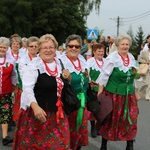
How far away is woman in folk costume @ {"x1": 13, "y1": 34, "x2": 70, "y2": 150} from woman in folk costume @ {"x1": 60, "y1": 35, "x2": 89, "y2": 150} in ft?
1.93

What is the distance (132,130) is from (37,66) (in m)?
1.96

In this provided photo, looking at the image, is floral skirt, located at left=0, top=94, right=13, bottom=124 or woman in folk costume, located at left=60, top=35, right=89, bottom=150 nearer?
woman in folk costume, located at left=60, top=35, right=89, bottom=150

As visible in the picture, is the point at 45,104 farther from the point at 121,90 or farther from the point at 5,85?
the point at 5,85

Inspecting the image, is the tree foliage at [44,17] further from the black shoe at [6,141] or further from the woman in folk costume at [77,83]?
the woman in folk costume at [77,83]

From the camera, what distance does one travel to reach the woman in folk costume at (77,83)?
15.9 feet

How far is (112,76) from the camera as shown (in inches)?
211

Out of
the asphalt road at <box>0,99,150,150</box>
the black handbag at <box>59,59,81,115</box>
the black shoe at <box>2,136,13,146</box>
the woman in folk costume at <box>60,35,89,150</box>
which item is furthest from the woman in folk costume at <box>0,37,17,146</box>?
the black handbag at <box>59,59,81,115</box>

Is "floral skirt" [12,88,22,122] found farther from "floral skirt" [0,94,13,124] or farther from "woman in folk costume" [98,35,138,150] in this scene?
"woman in folk costume" [98,35,138,150]

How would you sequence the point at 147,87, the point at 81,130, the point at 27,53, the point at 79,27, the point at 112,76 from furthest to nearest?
the point at 79,27 < the point at 147,87 < the point at 27,53 < the point at 112,76 < the point at 81,130

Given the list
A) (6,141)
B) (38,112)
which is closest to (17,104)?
(6,141)

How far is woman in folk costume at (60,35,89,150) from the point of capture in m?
4.84

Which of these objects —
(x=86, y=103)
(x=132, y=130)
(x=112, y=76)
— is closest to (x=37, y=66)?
(x=86, y=103)

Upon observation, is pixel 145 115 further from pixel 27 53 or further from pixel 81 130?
pixel 81 130

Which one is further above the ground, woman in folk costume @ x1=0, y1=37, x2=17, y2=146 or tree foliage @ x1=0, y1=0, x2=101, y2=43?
tree foliage @ x1=0, y1=0, x2=101, y2=43
